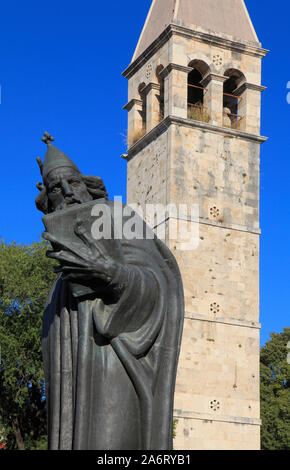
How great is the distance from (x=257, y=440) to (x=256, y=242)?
6584 mm

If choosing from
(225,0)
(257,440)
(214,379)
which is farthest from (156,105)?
(257,440)

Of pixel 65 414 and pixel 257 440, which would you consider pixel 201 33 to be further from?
pixel 65 414


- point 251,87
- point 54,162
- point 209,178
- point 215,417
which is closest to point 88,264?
point 54,162

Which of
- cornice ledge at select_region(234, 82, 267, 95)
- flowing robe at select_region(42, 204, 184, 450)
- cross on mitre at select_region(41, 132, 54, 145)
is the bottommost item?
flowing robe at select_region(42, 204, 184, 450)

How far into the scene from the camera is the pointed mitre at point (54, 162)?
15.8 feet

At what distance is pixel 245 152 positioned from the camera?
98.8 ft

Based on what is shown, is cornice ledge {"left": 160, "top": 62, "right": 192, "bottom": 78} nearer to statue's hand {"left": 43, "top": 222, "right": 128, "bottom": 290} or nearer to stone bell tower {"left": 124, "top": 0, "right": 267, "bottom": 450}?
stone bell tower {"left": 124, "top": 0, "right": 267, "bottom": 450}

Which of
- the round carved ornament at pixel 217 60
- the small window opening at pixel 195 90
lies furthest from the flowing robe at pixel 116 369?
the small window opening at pixel 195 90

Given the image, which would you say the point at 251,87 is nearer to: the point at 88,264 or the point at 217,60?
the point at 217,60

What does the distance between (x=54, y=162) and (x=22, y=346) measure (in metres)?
24.9

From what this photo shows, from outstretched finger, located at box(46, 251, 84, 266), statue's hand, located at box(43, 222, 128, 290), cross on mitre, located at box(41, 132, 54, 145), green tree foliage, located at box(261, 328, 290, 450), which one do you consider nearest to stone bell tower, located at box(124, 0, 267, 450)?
green tree foliage, located at box(261, 328, 290, 450)

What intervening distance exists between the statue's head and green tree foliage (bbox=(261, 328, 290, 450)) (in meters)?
33.2

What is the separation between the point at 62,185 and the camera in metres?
4.70

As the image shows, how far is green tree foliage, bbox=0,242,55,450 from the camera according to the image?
28547mm
